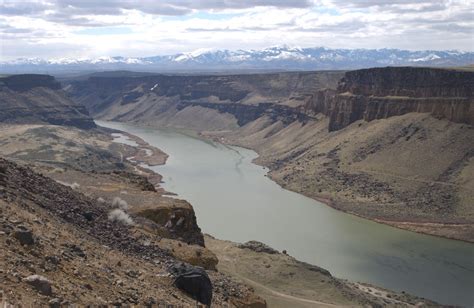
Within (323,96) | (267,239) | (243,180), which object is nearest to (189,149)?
(323,96)

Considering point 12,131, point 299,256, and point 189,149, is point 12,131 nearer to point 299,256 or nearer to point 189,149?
point 189,149

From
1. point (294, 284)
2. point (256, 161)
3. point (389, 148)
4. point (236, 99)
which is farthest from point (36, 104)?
point (294, 284)

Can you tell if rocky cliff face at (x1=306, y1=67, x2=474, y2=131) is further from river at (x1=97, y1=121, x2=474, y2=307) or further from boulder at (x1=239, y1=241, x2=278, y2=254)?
boulder at (x1=239, y1=241, x2=278, y2=254)

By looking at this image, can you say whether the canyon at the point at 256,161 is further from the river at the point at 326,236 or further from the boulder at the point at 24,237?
the river at the point at 326,236

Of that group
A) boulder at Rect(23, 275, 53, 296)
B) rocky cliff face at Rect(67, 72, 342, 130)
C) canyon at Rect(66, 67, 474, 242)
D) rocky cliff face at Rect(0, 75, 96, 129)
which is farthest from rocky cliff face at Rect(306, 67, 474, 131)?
boulder at Rect(23, 275, 53, 296)

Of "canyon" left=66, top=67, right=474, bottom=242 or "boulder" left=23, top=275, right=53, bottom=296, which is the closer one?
"boulder" left=23, top=275, right=53, bottom=296

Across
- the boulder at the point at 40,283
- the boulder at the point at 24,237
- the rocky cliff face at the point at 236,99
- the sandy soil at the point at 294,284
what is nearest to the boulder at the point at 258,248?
the sandy soil at the point at 294,284
